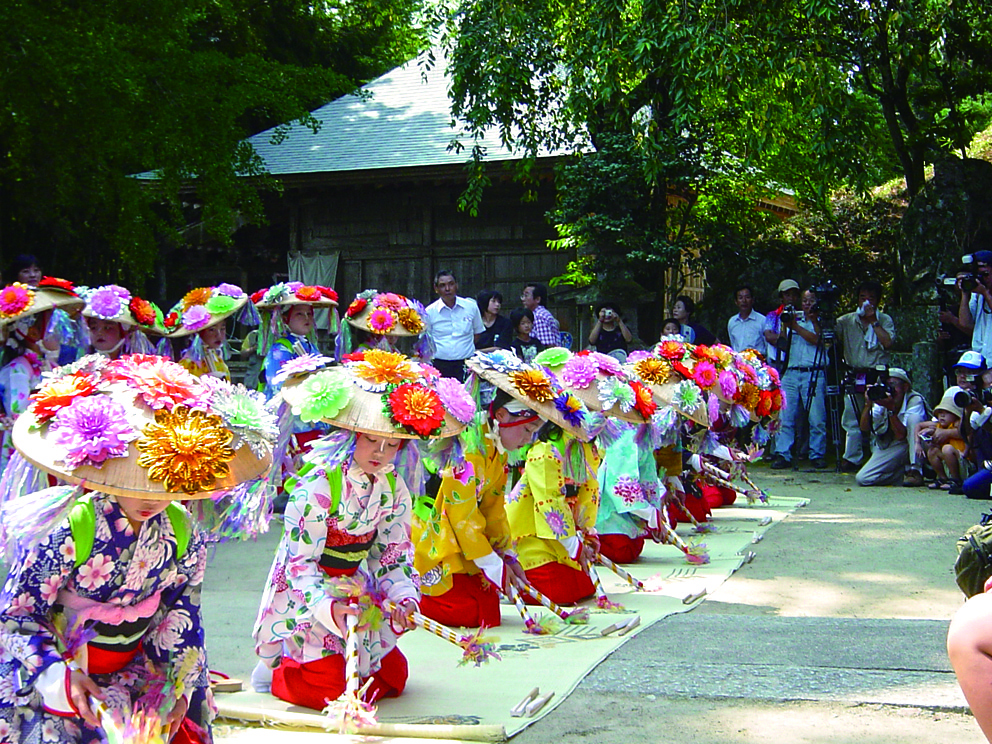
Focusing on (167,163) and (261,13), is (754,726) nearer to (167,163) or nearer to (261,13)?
(167,163)

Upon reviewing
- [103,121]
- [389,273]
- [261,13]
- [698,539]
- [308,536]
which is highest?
[261,13]

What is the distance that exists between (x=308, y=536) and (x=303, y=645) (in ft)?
1.29

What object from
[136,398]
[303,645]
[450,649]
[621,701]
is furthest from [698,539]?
[136,398]

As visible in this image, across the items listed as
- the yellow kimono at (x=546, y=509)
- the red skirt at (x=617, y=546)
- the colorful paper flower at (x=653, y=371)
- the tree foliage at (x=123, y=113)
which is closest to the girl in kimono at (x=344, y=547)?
the yellow kimono at (x=546, y=509)

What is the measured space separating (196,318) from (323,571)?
4.78m

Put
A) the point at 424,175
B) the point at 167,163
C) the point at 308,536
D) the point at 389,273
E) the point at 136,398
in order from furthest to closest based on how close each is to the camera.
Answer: the point at 389,273, the point at 424,175, the point at 167,163, the point at 308,536, the point at 136,398

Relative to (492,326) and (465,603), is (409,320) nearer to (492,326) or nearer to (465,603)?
(492,326)

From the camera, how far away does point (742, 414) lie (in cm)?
846

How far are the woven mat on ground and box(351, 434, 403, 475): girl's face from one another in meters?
0.88

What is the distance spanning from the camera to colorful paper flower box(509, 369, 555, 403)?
17.2 feet

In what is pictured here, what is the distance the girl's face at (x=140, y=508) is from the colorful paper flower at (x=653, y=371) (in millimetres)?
4980

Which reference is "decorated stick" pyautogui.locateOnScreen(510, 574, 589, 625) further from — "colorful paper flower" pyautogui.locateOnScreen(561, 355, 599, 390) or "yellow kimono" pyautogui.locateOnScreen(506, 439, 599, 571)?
"colorful paper flower" pyautogui.locateOnScreen(561, 355, 599, 390)

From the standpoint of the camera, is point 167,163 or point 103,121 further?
point 167,163

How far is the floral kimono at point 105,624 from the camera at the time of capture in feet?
8.90
